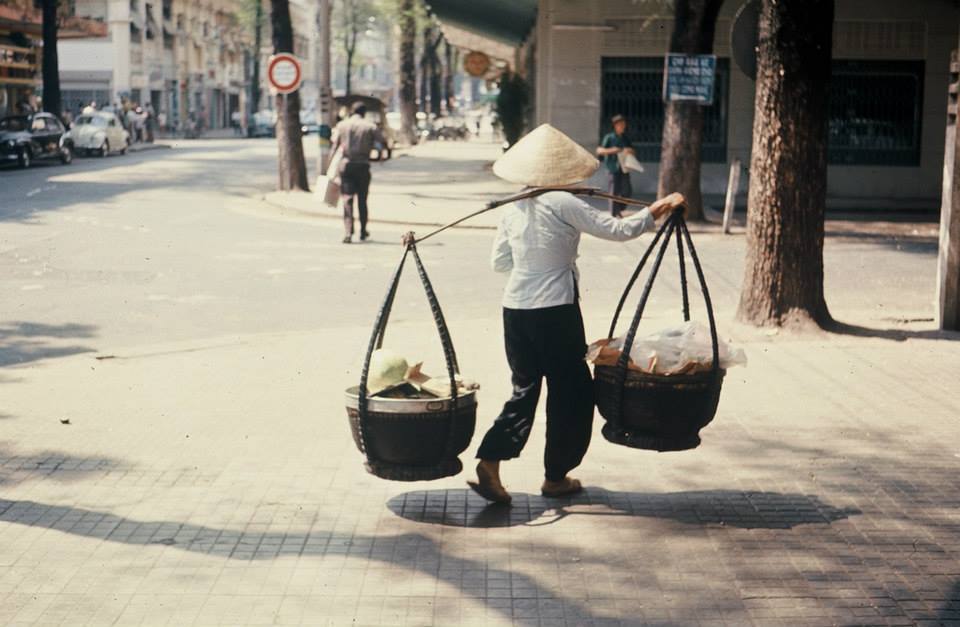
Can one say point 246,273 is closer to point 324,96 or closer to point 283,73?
point 283,73

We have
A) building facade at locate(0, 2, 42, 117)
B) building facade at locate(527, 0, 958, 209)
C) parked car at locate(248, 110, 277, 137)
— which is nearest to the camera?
building facade at locate(527, 0, 958, 209)

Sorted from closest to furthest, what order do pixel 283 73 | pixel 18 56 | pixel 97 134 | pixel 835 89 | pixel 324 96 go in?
pixel 283 73
pixel 835 89
pixel 324 96
pixel 97 134
pixel 18 56

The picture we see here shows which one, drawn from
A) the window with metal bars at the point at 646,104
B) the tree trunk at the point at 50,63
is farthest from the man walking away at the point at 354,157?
the tree trunk at the point at 50,63

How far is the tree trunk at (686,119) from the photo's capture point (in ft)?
67.3

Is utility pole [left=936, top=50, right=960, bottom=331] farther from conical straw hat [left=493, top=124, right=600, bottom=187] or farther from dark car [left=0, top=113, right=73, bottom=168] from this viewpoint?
dark car [left=0, top=113, right=73, bottom=168]

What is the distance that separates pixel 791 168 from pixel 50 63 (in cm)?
3707

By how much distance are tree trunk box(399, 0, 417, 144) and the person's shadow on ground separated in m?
43.3

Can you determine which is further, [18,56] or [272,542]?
[18,56]

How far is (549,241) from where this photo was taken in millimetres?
6266

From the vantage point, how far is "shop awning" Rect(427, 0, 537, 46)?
31.5 m

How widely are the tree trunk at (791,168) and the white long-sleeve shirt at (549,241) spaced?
5137 mm

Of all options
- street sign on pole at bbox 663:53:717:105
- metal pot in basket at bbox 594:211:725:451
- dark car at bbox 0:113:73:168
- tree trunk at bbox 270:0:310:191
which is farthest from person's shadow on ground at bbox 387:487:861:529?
dark car at bbox 0:113:73:168

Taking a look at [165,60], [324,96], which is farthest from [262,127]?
[324,96]

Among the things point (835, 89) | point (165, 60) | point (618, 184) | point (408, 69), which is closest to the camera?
point (618, 184)
